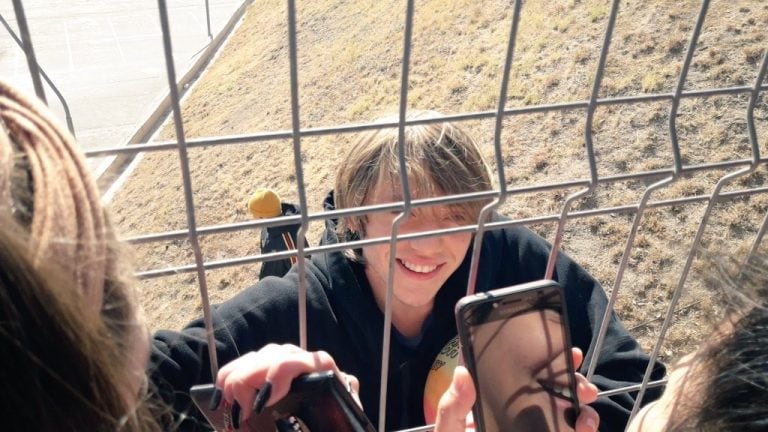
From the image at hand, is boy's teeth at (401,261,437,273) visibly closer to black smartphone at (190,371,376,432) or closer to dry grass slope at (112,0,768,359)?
black smartphone at (190,371,376,432)

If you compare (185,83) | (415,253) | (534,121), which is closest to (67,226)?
(415,253)

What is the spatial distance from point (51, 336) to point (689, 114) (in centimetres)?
509

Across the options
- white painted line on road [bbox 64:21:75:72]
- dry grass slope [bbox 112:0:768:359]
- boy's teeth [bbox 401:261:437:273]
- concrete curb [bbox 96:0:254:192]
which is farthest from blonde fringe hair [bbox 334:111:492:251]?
white painted line on road [bbox 64:21:75:72]

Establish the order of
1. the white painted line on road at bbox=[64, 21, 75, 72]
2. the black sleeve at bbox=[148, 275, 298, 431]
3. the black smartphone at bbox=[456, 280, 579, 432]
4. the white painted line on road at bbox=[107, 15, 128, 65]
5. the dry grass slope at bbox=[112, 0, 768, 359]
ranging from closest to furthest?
1. the black smartphone at bbox=[456, 280, 579, 432]
2. the black sleeve at bbox=[148, 275, 298, 431]
3. the dry grass slope at bbox=[112, 0, 768, 359]
4. the white painted line on road at bbox=[64, 21, 75, 72]
5. the white painted line on road at bbox=[107, 15, 128, 65]

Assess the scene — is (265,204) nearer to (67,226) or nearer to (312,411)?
(312,411)

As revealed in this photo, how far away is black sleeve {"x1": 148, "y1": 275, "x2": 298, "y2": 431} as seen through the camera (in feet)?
4.25

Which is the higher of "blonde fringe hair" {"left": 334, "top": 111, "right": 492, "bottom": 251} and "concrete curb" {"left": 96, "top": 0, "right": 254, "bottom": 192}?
"blonde fringe hair" {"left": 334, "top": 111, "right": 492, "bottom": 251}

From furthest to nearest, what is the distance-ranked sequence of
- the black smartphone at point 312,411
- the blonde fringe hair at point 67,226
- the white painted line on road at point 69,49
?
the white painted line on road at point 69,49
the black smartphone at point 312,411
the blonde fringe hair at point 67,226

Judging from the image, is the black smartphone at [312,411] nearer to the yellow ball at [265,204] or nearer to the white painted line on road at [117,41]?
the yellow ball at [265,204]

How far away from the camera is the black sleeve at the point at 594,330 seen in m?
1.51

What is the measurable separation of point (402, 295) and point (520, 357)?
46 centimetres

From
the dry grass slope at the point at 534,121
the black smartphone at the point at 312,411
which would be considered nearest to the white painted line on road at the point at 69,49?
the dry grass slope at the point at 534,121

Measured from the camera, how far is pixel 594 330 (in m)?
1.64

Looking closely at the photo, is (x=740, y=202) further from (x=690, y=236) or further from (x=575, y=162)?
(x=575, y=162)
